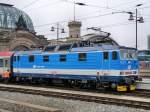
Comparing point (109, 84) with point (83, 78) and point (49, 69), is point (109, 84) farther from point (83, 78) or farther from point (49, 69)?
point (49, 69)

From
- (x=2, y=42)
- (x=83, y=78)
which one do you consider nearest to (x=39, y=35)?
(x=2, y=42)

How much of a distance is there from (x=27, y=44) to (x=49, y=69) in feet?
196

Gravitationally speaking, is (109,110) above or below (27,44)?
below

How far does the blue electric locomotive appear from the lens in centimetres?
2786

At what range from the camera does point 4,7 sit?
108m

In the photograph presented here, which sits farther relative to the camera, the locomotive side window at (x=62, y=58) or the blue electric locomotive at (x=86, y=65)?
the locomotive side window at (x=62, y=58)

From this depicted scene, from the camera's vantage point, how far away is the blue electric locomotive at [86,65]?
1097 inches

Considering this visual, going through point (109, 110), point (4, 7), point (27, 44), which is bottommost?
point (109, 110)

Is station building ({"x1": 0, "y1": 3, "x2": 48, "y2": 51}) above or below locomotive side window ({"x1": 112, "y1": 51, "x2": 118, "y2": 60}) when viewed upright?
above

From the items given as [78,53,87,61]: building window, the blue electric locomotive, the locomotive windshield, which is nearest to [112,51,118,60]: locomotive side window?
the blue electric locomotive

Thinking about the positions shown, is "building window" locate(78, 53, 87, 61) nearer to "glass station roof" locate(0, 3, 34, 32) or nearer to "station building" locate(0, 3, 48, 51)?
"station building" locate(0, 3, 48, 51)

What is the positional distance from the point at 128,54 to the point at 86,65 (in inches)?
145

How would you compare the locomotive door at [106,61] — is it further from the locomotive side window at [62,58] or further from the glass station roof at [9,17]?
the glass station roof at [9,17]

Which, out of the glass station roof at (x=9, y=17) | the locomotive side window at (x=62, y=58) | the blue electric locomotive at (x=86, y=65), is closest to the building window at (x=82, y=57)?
the blue electric locomotive at (x=86, y=65)
